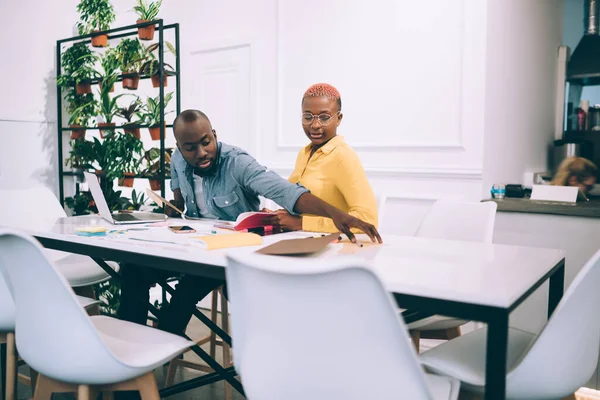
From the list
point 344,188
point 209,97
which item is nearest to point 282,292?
point 344,188

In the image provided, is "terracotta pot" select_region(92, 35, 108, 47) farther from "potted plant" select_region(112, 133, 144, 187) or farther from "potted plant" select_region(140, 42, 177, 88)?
"potted plant" select_region(112, 133, 144, 187)

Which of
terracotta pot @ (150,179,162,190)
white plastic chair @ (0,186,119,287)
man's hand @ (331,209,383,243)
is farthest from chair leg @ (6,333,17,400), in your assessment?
terracotta pot @ (150,179,162,190)

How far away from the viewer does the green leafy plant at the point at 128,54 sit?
416 cm

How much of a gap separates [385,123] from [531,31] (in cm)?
147

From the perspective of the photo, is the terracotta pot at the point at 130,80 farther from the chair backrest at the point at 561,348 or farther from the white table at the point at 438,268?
the chair backrest at the point at 561,348

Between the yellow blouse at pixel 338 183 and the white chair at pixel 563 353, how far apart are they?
3.30 feet

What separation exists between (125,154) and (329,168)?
90.3 inches

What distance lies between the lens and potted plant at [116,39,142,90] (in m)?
4.13

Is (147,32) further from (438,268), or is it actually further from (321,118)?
(438,268)

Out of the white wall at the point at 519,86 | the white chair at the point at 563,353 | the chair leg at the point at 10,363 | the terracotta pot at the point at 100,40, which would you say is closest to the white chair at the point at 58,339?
the chair leg at the point at 10,363

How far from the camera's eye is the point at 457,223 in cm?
241

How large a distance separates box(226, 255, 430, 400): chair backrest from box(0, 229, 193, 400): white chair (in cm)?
51

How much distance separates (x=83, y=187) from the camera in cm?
451

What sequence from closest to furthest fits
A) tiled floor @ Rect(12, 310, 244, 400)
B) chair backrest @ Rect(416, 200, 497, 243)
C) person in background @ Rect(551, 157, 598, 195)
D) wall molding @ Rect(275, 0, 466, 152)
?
chair backrest @ Rect(416, 200, 497, 243) < tiled floor @ Rect(12, 310, 244, 400) < wall molding @ Rect(275, 0, 466, 152) < person in background @ Rect(551, 157, 598, 195)
